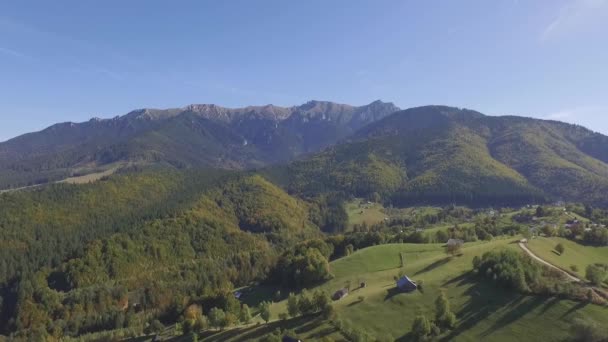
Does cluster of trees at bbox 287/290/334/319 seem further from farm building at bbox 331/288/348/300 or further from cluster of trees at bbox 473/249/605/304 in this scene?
cluster of trees at bbox 473/249/605/304

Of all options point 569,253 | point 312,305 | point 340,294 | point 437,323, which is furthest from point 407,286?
point 569,253

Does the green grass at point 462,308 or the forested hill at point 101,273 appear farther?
the forested hill at point 101,273

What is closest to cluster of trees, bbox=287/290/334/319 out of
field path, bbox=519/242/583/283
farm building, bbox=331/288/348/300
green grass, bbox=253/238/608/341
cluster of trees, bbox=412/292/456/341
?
green grass, bbox=253/238/608/341

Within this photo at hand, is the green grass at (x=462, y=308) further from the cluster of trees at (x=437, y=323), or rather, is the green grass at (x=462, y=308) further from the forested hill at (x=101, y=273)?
the forested hill at (x=101, y=273)

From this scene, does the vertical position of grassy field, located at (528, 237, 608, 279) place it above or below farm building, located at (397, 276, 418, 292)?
below

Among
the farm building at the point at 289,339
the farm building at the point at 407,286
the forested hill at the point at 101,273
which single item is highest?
the farm building at the point at 407,286

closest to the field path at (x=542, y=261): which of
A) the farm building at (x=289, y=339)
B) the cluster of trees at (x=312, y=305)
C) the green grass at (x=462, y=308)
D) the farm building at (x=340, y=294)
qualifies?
the green grass at (x=462, y=308)

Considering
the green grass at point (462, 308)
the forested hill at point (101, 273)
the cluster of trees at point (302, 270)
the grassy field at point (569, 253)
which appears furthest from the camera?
the forested hill at point (101, 273)

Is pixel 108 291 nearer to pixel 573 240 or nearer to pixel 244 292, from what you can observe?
pixel 244 292
